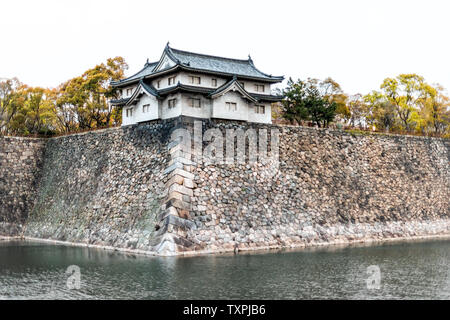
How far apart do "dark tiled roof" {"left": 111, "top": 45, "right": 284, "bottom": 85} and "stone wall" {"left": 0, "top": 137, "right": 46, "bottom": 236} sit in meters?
9.20

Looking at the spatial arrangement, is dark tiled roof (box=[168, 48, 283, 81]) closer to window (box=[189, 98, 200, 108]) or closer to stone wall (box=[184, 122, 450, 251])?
window (box=[189, 98, 200, 108])

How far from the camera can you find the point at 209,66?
34.2 metres

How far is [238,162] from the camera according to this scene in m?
32.2

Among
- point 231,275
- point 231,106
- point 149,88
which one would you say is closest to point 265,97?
point 231,106

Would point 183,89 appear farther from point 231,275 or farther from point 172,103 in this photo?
point 231,275

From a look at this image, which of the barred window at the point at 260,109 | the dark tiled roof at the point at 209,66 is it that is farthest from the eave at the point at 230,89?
the barred window at the point at 260,109

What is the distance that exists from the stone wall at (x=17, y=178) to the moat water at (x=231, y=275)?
939 centimetres

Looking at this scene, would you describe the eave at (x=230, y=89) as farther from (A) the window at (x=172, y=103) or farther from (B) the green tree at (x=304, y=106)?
(B) the green tree at (x=304, y=106)

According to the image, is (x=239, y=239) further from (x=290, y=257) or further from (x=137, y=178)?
(x=137, y=178)

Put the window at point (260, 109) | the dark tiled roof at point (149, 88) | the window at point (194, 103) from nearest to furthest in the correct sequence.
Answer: the window at point (194, 103)
the dark tiled roof at point (149, 88)
the window at point (260, 109)

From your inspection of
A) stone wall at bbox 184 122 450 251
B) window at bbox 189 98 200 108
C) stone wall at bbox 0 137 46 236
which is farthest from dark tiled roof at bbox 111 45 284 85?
stone wall at bbox 0 137 46 236

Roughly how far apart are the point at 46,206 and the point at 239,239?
619 inches

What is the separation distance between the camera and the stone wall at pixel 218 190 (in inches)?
1132
